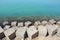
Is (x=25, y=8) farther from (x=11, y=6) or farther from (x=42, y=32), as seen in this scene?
(x=42, y=32)

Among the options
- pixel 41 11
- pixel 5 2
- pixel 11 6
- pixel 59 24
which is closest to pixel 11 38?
pixel 59 24

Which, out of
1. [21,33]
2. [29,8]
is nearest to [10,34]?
[21,33]

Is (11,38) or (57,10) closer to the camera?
(11,38)

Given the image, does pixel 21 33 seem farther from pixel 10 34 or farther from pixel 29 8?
pixel 29 8

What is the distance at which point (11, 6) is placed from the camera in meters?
3.56

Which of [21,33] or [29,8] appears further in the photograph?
[29,8]

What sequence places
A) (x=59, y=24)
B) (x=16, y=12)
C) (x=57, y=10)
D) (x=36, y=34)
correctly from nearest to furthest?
(x=36, y=34)
(x=59, y=24)
(x=16, y=12)
(x=57, y=10)

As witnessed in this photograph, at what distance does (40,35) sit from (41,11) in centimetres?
146

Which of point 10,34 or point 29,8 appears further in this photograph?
point 29,8

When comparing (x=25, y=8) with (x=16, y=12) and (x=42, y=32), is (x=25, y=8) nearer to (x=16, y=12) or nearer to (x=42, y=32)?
(x=16, y=12)

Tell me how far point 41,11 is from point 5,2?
1394 mm

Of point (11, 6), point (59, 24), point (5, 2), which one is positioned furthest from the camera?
point (5, 2)

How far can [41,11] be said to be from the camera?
323 cm

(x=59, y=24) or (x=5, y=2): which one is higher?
(x=5, y=2)
